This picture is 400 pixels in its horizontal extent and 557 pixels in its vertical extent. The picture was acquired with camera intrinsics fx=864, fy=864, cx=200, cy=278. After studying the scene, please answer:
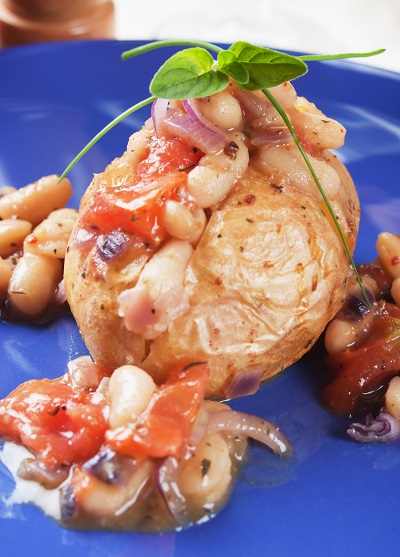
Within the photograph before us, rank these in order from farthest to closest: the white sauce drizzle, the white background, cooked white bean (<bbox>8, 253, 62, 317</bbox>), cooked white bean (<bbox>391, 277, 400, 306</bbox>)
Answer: the white background, cooked white bean (<bbox>8, 253, 62, 317</bbox>), cooked white bean (<bbox>391, 277, 400, 306</bbox>), the white sauce drizzle

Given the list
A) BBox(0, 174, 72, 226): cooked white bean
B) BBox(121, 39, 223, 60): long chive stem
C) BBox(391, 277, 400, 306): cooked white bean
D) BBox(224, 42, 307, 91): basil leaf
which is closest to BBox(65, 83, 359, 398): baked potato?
BBox(224, 42, 307, 91): basil leaf

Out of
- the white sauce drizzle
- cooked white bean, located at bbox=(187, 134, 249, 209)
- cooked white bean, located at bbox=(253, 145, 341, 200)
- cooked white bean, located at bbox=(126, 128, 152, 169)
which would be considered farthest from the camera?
cooked white bean, located at bbox=(126, 128, 152, 169)

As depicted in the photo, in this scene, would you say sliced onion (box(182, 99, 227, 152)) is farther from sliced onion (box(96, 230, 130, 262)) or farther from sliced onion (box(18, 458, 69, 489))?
sliced onion (box(18, 458, 69, 489))

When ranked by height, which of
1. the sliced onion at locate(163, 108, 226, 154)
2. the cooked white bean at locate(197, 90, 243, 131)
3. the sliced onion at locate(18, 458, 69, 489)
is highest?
the cooked white bean at locate(197, 90, 243, 131)

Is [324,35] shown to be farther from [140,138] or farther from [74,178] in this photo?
[140,138]

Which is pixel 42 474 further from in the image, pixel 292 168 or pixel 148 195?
pixel 292 168

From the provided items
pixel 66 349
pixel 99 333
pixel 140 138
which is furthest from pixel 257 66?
pixel 66 349
